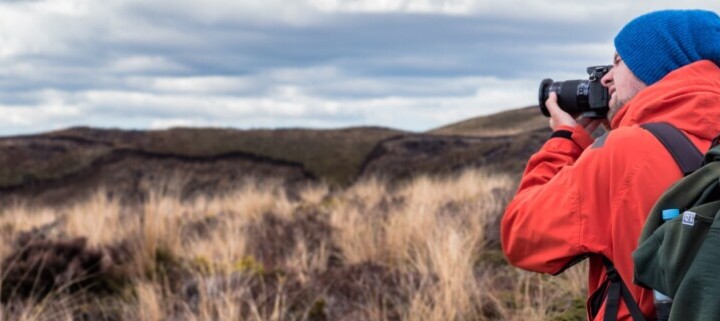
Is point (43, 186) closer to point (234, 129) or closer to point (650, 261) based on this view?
point (234, 129)

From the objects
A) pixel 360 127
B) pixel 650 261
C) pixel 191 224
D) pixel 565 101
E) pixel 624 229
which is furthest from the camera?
pixel 360 127

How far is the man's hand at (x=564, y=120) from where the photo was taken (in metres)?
3.30

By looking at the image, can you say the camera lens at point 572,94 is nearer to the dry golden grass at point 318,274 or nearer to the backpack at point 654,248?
the backpack at point 654,248

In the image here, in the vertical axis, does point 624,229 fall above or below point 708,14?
below

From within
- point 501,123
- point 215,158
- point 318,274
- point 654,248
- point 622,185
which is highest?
point 622,185

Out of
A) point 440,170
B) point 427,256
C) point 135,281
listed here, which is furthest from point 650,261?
point 440,170

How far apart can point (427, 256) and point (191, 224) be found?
Result: 529 cm

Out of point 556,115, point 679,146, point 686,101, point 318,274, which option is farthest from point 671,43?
point 318,274

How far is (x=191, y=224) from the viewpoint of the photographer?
40.6ft

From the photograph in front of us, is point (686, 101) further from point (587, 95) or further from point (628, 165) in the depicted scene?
point (587, 95)

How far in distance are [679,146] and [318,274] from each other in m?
5.23

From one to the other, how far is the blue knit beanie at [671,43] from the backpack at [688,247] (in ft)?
1.51

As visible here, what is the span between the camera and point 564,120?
130 inches

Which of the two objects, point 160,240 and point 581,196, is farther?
point 160,240
